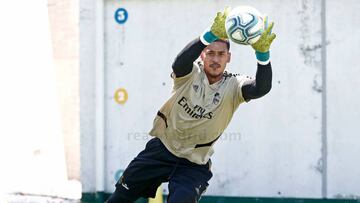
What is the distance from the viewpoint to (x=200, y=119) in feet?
18.5

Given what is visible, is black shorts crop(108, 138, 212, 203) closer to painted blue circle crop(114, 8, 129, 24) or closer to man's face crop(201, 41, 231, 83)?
man's face crop(201, 41, 231, 83)

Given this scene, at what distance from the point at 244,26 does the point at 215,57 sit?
1.91ft

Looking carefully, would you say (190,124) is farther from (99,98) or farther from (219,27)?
(99,98)

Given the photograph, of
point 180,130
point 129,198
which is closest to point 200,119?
point 180,130

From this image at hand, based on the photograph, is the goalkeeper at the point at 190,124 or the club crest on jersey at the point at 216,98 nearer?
the goalkeeper at the point at 190,124

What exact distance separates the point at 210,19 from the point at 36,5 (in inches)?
114

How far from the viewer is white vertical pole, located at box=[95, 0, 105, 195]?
8141 mm

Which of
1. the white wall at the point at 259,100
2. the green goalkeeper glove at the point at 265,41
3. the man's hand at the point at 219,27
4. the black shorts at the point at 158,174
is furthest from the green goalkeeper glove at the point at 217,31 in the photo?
the white wall at the point at 259,100

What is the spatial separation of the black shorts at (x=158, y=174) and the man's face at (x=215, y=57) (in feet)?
2.47

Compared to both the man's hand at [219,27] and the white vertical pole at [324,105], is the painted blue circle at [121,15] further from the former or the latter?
the man's hand at [219,27]

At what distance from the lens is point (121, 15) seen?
26.8ft

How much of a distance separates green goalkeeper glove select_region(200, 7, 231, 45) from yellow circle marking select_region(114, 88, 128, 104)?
309 centimetres

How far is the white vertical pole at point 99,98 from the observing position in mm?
8141

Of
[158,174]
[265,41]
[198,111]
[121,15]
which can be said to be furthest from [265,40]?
[121,15]
